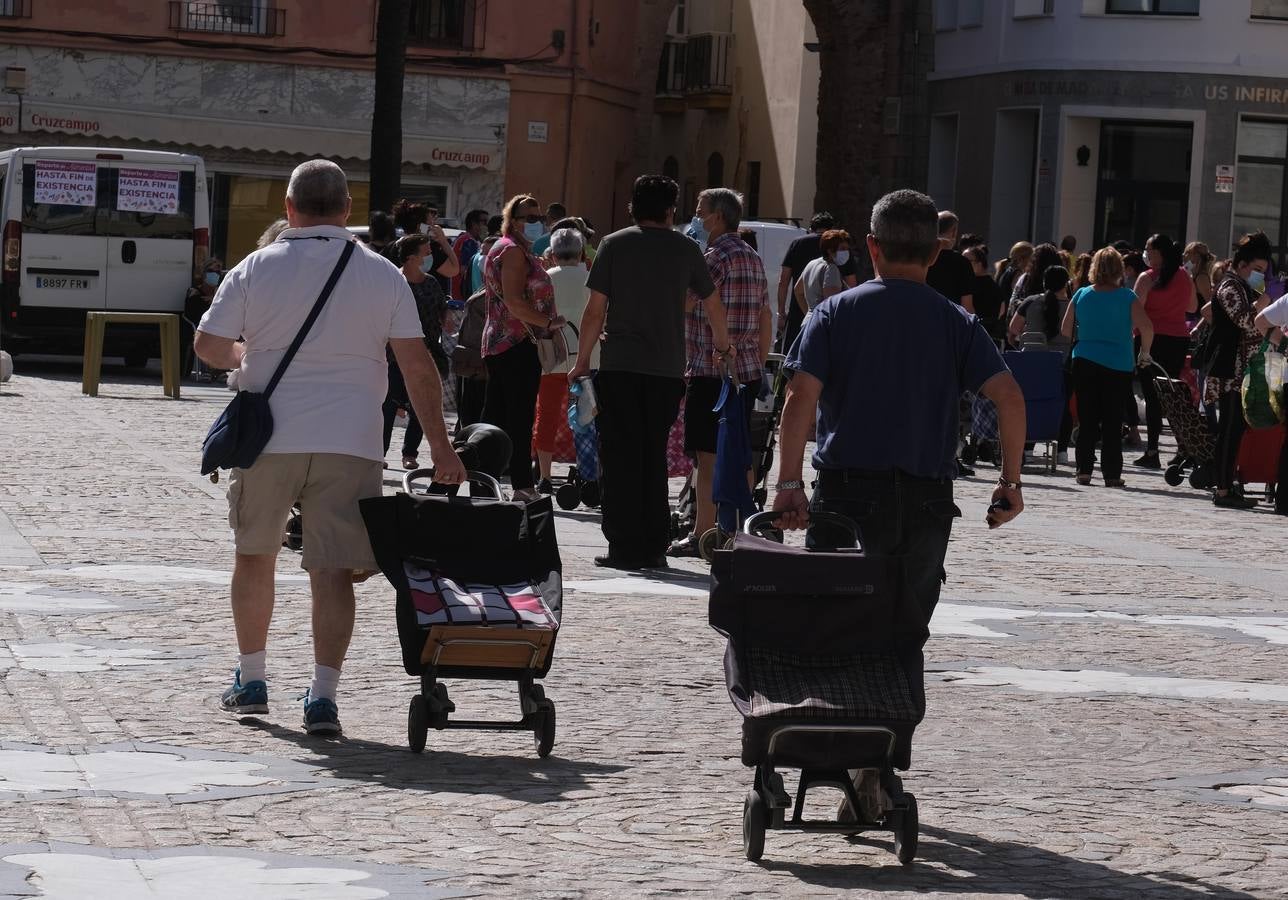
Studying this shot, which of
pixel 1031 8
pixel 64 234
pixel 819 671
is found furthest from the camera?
pixel 1031 8

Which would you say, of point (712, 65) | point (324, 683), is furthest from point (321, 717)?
point (712, 65)

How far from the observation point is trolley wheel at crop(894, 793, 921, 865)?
6160 mm

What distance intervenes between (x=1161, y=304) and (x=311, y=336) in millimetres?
15169

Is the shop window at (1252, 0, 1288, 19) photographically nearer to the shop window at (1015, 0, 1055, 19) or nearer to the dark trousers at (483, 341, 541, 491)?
the shop window at (1015, 0, 1055, 19)

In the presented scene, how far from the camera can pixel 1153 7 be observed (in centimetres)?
3553

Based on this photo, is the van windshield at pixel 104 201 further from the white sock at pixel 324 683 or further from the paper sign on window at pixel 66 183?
the white sock at pixel 324 683

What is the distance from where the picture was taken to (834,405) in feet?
22.3

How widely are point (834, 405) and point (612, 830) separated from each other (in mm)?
1305

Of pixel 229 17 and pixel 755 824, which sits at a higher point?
pixel 229 17

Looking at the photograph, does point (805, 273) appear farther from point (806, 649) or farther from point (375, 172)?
point (806, 649)

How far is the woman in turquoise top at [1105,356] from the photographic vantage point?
19.1 meters

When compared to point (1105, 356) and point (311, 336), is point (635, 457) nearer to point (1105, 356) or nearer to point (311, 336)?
point (311, 336)

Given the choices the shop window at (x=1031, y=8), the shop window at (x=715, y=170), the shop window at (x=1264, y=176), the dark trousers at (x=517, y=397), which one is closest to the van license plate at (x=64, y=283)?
the dark trousers at (x=517, y=397)

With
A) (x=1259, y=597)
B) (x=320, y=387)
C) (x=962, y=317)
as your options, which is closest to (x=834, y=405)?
(x=962, y=317)
